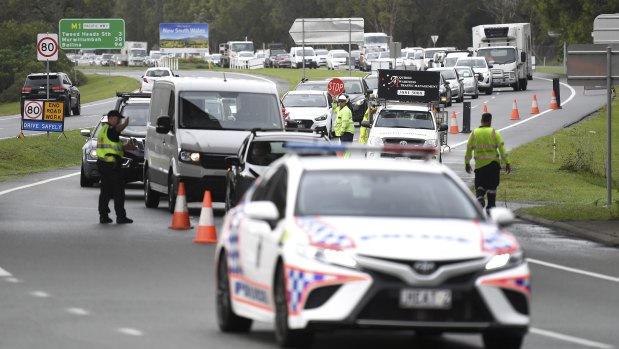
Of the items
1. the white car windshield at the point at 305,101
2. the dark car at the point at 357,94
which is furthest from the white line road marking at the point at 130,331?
the dark car at the point at 357,94

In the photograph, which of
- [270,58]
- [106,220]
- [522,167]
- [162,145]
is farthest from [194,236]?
[270,58]

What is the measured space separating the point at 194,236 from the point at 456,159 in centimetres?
2302

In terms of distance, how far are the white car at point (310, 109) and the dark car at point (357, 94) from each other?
6.66 meters

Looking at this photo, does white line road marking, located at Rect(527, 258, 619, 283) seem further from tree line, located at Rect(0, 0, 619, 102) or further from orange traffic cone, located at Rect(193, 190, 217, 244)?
tree line, located at Rect(0, 0, 619, 102)

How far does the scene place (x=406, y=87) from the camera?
158 feet

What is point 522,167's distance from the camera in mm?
41219

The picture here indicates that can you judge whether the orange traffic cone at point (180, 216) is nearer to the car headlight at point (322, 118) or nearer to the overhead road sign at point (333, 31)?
the car headlight at point (322, 118)

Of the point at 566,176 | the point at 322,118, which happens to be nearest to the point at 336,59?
the point at 322,118

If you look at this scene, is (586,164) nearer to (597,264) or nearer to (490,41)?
(597,264)

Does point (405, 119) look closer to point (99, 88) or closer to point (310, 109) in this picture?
point (310, 109)

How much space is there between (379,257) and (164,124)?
49.9 feet

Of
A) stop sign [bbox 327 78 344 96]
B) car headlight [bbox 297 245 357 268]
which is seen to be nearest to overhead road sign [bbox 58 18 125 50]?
stop sign [bbox 327 78 344 96]

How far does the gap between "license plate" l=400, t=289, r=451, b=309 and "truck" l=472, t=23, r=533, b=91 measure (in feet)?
225

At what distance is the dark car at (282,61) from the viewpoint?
126875mm
